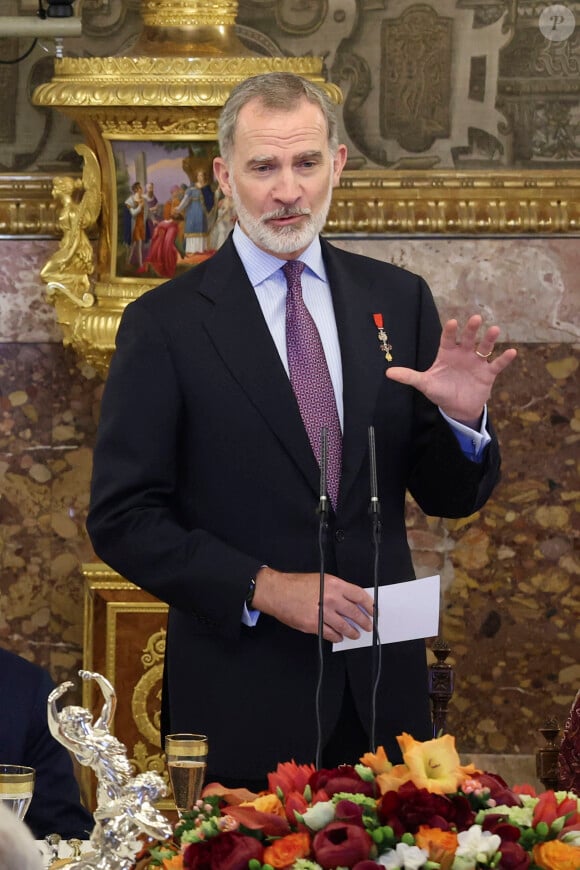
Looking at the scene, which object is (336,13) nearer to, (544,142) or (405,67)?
(405,67)

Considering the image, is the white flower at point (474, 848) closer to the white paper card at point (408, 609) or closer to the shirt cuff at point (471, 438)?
the white paper card at point (408, 609)

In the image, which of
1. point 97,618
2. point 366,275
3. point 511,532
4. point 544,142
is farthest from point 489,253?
point 366,275

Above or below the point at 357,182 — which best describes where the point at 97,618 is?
below

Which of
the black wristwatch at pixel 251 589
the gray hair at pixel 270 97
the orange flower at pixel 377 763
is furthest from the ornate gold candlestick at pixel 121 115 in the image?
the orange flower at pixel 377 763

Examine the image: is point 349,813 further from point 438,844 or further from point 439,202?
point 439,202

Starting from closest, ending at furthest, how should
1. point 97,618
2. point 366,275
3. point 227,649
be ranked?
point 227,649, point 366,275, point 97,618

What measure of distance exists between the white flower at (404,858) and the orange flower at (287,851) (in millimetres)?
78

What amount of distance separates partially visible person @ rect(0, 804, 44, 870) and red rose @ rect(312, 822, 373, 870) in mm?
325

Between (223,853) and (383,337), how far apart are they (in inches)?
56.5

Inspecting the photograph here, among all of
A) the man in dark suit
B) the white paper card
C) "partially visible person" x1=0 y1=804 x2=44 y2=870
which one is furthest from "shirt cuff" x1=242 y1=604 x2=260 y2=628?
"partially visible person" x1=0 y1=804 x2=44 y2=870

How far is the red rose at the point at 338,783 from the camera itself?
172 centimetres

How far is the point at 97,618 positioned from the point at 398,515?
7.59 feet

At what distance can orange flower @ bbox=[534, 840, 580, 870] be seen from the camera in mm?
1610

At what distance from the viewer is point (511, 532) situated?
5312 millimetres
